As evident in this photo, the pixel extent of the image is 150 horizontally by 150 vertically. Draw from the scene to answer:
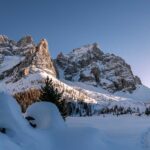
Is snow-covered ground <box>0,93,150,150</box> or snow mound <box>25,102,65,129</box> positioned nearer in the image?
snow-covered ground <box>0,93,150,150</box>

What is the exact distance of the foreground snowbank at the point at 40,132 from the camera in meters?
18.3

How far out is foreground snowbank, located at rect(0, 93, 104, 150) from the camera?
1833cm

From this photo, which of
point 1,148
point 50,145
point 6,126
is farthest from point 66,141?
point 1,148

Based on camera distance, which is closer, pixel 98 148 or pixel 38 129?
pixel 98 148

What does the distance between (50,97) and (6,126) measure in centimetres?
2220

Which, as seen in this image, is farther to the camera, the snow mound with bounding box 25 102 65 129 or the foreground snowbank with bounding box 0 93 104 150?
the snow mound with bounding box 25 102 65 129

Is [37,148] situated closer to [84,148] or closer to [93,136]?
[84,148]

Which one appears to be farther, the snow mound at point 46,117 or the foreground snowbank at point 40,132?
the snow mound at point 46,117

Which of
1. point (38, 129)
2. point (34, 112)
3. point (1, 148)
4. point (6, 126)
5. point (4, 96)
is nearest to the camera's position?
point (1, 148)

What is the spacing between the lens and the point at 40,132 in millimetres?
22375

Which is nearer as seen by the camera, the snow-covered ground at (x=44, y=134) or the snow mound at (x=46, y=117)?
the snow-covered ground at (x=44, y=134)

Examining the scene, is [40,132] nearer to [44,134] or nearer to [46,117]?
[44,134]

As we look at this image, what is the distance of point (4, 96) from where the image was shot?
65.2 ft

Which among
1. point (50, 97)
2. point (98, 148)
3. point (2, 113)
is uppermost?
point (50, 97)
